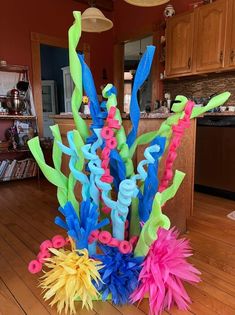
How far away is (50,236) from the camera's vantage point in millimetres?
1938

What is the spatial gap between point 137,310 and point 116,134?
84 cm

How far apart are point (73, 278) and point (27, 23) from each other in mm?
3786

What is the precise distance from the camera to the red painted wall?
139 inches

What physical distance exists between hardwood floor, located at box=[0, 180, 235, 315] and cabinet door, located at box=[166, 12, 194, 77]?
1.75 metres

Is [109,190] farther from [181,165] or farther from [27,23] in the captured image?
[27,23]

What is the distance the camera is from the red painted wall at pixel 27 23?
3.54m

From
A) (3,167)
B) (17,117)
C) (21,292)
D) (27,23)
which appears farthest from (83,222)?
(27,23)

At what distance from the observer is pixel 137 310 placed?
1.20 metres

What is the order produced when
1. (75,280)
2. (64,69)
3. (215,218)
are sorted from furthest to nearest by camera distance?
(64,69) < (215,218) < (75,280)

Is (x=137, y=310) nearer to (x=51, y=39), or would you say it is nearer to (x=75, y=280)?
(x=75, y=280)

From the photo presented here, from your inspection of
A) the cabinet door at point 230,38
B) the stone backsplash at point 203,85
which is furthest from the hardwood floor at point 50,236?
the cabinet door at point 230,38

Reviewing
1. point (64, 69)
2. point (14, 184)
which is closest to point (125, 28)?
point (64, 69)

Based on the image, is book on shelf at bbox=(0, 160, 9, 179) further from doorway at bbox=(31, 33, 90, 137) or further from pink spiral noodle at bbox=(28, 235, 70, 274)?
pink spiral noodle at bbox=(28, 235, 70, 274)

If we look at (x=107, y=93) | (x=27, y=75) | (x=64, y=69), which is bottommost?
(x=107, y=93)
